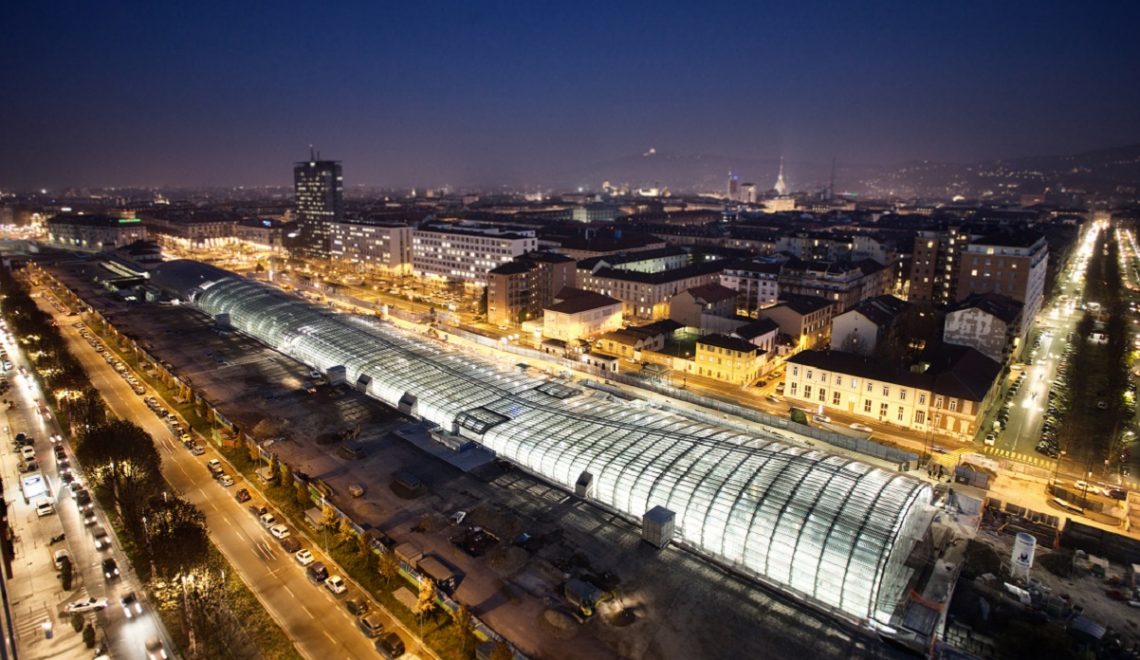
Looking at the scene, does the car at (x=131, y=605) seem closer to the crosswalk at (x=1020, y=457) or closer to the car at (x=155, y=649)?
the car at (x=155, y=649)

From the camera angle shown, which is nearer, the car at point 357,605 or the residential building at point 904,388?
the car at point 357,605

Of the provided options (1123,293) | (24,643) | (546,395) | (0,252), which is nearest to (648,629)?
(546,395)

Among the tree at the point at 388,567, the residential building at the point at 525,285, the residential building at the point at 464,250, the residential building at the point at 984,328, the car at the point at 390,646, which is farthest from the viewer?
the residential building at the point at 464,250

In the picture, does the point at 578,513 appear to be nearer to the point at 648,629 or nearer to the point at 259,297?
the point at 648,629

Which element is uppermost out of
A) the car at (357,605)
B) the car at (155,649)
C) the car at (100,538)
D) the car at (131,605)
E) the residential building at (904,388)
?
the residential building at (904,388)

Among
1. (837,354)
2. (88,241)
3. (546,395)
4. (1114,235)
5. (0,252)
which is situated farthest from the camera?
(1114,235)

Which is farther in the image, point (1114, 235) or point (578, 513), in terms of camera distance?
point (1114, 235)

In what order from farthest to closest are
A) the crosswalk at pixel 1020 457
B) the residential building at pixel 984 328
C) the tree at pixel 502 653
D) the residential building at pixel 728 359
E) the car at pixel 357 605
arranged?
the residential building at pixel 984 328 → the residential building at pixel 728 359 → the crosswalk at pixel 1020 457 → the car at pixel 357 605 → the tree at pixel 502 653

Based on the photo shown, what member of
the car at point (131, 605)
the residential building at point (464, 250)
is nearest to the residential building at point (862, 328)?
the residential building at point (464, 250)
